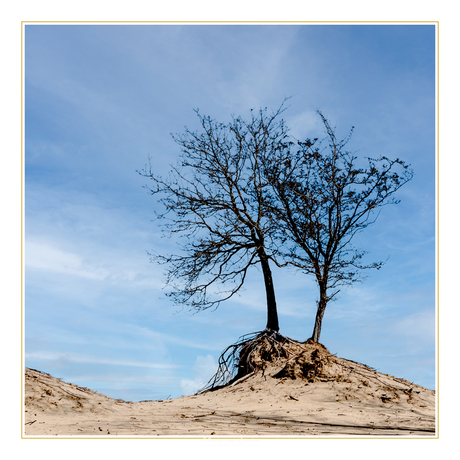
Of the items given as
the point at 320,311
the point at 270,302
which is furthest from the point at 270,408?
the point at 320,311

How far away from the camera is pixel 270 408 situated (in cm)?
1044

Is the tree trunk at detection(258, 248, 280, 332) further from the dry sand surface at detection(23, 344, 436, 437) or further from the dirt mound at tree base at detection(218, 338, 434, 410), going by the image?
the dry sand surface at detection(23, 344, 436, 437)

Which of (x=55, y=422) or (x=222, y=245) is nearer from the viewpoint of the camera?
(x=55, y=422)

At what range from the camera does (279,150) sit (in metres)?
16.0

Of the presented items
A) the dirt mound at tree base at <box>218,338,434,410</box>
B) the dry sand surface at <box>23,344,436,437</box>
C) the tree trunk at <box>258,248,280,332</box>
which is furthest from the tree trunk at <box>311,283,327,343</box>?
the tree trunk at <box>258,248,280,332</box>

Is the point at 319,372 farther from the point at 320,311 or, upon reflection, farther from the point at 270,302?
the point at 270,302

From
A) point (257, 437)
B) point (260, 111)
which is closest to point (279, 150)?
point (260, 111)

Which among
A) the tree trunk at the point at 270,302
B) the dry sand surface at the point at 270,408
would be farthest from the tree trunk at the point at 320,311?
the tree trunk at the point at 270,302

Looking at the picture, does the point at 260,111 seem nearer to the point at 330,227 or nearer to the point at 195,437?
the point at 330,227

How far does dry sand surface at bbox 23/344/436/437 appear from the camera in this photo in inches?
308

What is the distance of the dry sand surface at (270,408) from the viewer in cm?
781

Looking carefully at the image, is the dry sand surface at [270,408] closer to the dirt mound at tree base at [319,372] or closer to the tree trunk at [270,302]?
the dirt mound at tree base at [319,372]

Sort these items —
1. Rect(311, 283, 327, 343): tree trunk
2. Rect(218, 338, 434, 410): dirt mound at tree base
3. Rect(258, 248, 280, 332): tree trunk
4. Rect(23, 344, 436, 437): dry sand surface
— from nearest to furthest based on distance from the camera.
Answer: Rect(23, 344, 436, 437): dry sand surface
Rect(218, 338, 434, 410): dirt mound at tree base
Rect(258, 248, 280, 332): tree trunk
Rect(311, 283, 327, 343): tree trunk
